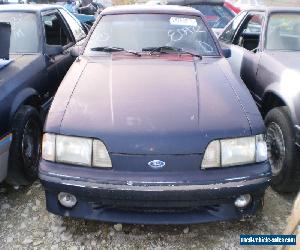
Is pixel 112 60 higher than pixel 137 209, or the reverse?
pixel 112 60

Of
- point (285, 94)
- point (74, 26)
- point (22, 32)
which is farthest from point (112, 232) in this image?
point (74, 26)

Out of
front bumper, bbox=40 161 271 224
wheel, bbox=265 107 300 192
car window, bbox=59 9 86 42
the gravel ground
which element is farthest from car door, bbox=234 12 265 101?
car window, bbox=59 9 86 42

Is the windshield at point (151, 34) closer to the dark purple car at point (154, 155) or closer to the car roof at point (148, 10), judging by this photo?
the car roof at point (148, 10)

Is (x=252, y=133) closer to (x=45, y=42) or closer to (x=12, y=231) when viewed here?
(x=12, y=231)

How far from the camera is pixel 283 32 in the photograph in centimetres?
432

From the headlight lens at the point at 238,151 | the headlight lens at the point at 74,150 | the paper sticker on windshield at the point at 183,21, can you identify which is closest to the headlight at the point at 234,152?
the headlight lens at the point at 238,151

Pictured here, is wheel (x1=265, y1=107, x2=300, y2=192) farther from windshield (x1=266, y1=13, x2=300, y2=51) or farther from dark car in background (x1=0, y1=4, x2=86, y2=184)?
dark car in background (x1=0, y1=4, x2=86, y2=184)

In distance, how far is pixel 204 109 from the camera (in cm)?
264

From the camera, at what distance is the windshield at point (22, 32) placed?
4051 mm

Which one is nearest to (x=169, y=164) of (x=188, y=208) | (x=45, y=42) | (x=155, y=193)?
(x=155, y=193)

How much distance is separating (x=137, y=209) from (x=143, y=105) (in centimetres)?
74

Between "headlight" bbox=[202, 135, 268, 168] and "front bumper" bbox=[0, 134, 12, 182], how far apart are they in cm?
165

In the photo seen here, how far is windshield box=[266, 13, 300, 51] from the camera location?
13.8 feet

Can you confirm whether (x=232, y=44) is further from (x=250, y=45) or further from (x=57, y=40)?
(x=57, y=40)
